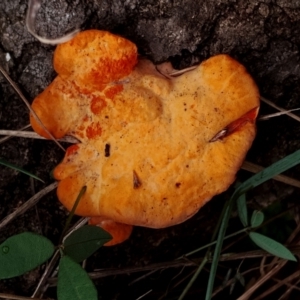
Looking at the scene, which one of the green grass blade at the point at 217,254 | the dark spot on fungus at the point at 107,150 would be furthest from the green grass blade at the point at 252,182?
the dark spot on fungus at the point at 107,150

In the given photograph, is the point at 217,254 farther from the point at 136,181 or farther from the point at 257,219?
the point at 136,181

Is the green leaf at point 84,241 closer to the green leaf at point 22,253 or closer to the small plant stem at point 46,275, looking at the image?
the green leaf at point 22,253

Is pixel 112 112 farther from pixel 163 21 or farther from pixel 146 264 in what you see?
pixel 146 264

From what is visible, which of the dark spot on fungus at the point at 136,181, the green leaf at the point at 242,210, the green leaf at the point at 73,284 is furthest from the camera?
the green leaf at the point at 242,210

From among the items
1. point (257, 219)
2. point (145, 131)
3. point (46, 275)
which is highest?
point (145, 131)

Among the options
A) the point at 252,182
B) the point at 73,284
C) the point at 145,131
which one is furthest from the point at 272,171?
the point at 73,284

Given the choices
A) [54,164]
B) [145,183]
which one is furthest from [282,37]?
[54,164]

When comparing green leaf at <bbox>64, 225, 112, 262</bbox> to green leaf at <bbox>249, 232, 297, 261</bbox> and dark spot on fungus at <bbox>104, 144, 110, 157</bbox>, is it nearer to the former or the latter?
dark spot on fungus at <bbox>104, 144, 110, 157</bbox>

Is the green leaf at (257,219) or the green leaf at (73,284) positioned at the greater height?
the green leaf at (73,284)
